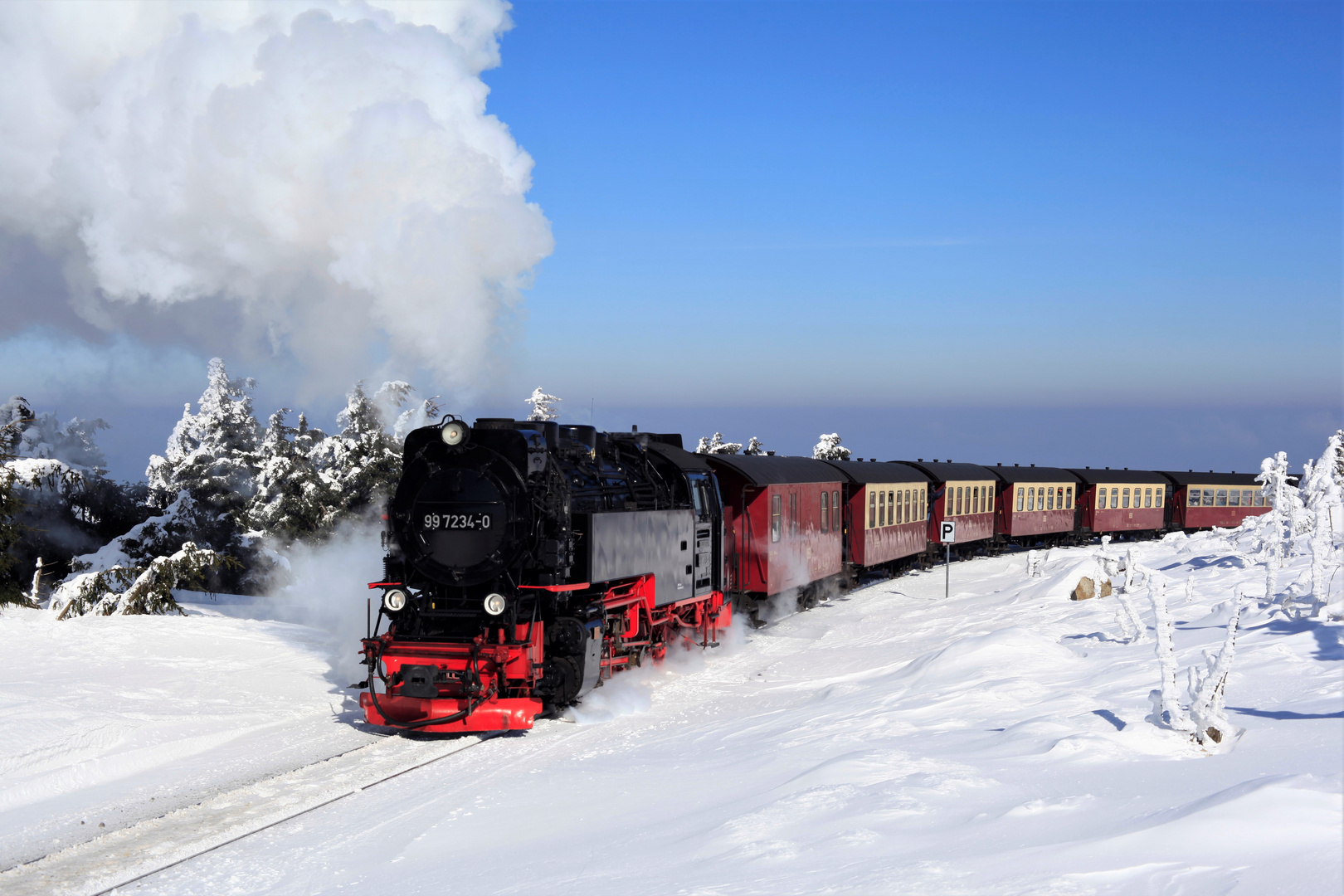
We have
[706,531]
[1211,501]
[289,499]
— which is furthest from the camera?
[1211,501]

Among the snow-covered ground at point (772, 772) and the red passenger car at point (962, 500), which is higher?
the red passenger car at point (962, 500)

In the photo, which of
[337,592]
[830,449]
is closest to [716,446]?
[830,449]

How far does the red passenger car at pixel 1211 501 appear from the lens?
37969 mm

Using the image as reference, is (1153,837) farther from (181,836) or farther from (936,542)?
(936,542)

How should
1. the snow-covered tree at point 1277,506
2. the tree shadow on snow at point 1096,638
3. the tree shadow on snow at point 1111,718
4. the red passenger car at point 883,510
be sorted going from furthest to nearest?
1. the red passenger car at point 883,510
2. the snow-covered tree at point 1277,506
3. the tree shadow on snow at point 1096,638
4. the tree shadow on snow at point 1111,718

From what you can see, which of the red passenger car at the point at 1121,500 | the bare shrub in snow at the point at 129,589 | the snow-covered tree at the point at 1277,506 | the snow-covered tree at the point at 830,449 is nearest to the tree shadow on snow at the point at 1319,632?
the snow-covered tree at the point at 1277,506

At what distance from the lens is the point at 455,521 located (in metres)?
10.4

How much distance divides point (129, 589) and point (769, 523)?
10501 mm

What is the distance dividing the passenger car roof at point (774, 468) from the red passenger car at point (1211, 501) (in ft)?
75.5

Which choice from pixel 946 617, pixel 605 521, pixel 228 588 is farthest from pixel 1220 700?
pixel 228 588

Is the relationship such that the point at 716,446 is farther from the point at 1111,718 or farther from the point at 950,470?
the point at 1111,718

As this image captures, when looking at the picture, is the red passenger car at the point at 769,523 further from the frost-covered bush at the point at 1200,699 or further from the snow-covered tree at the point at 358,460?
the snow-covered tree at the point at 358,460

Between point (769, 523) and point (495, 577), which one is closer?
point (495, 577)

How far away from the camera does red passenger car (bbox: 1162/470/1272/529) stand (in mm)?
37969
